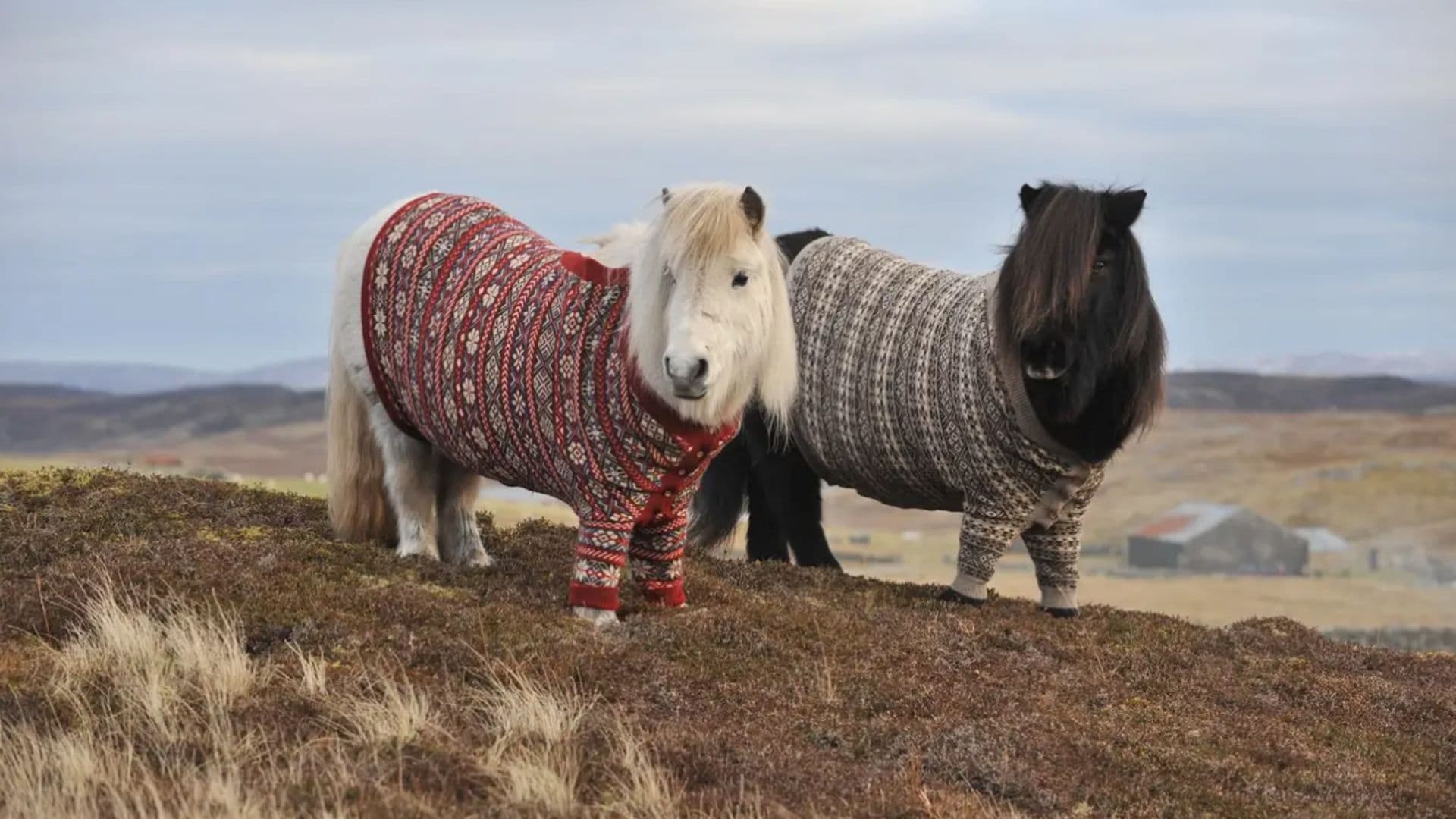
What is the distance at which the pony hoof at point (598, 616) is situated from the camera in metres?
7.36

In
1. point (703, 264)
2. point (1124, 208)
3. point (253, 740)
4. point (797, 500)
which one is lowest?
point (253, 740)

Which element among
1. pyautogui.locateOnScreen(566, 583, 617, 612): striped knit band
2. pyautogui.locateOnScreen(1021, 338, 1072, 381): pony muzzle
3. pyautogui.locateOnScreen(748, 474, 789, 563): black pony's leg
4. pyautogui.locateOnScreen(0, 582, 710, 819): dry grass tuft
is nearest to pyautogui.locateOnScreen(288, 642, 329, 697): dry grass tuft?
pyautogui.locateOnScreen(0, 582, 710, 819): dry grass tuft

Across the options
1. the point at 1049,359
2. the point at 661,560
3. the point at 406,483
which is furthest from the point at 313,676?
the point at 1049,359

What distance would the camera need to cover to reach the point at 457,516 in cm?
898

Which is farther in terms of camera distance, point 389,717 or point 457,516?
point 457,516

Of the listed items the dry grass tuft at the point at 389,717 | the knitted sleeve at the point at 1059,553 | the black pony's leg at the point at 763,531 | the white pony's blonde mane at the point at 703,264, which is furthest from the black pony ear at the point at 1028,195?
the dry grass tuft at the point at 389,717

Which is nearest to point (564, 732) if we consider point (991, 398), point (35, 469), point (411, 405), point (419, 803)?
point (419, 803)

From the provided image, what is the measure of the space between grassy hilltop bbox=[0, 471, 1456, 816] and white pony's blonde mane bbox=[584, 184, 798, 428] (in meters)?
1.17

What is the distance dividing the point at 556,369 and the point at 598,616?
1180 mm

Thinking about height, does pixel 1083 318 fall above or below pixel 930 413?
above

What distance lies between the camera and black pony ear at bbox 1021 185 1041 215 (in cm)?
860

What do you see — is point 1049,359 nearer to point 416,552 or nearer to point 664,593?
point 664,593

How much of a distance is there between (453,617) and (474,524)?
185cm

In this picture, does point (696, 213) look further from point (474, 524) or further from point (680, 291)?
Answer: point (474, 524)
